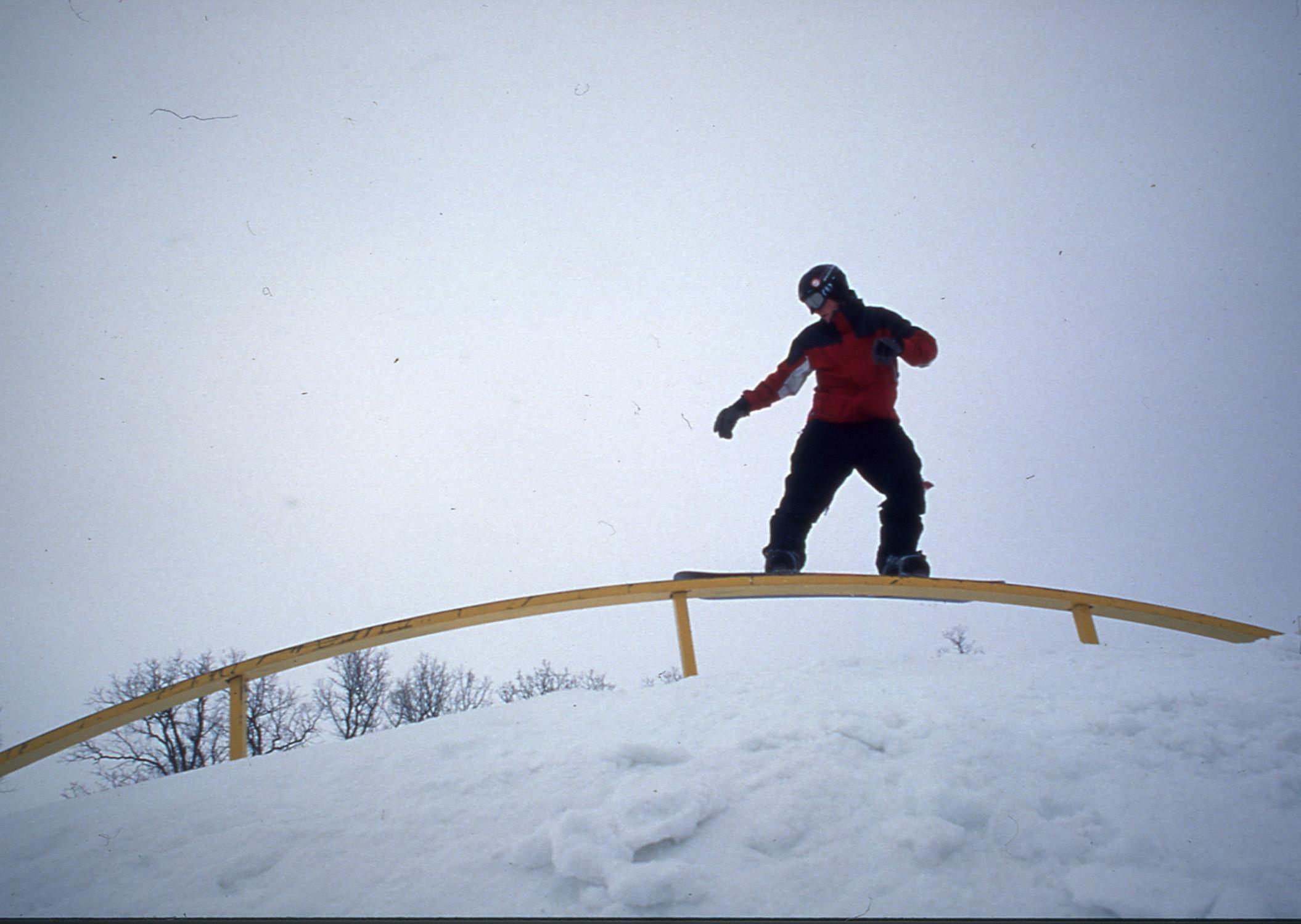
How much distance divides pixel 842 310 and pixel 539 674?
3226 centimetres

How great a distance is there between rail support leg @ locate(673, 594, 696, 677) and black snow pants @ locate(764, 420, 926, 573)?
0.79m

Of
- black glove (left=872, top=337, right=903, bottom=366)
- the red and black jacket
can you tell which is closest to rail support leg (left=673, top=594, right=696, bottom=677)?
the red and black jacket

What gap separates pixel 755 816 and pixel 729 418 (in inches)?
103

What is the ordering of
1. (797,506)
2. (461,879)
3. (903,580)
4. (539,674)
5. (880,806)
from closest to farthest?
(461,879)
(880,806)
(903,580)
(797,506)
(539,674)

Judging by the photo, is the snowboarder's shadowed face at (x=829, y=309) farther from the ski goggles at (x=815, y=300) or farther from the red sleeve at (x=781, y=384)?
the red sleeve at (x=781, y=384)

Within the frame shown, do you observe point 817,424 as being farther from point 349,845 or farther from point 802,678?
point 349,845

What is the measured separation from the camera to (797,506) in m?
3.27

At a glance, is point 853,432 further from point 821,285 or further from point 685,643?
point 685,643

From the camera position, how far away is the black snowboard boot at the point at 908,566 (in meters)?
3.04

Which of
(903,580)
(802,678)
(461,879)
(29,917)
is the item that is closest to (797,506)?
(903,580)

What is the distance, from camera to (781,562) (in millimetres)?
3162

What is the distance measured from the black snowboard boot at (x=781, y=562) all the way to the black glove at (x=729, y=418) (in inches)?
33.4

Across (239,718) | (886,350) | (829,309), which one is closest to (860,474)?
(886,350)

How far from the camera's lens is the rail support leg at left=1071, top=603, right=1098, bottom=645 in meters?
2.95
